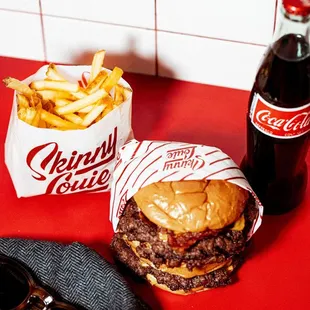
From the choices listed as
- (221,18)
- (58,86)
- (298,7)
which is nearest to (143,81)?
(221,18)

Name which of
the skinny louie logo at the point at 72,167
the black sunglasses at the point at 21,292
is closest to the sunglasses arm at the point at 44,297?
the black sunglasses at the point at 21,292

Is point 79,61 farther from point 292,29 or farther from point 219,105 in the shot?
point 292,29

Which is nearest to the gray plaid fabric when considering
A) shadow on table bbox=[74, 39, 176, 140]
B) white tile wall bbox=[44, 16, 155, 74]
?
shadow on table bbox=[74, 39, 176, 140]

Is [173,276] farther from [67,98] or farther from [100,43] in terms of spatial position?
[100,43]

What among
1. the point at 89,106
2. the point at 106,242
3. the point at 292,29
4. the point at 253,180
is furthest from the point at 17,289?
the point at 292,29

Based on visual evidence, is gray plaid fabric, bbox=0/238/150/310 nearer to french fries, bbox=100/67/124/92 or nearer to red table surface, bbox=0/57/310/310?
red table surface, bbox=0/57/310/310

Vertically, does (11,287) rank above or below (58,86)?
below

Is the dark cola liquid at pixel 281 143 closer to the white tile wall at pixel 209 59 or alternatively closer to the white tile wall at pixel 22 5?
the white tile wall at pixel 209 59
